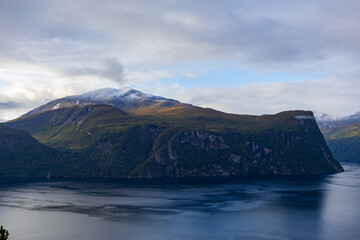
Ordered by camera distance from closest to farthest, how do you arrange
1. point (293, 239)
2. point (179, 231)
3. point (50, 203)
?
point (293, 239), point (179, 231), point (50, 203)

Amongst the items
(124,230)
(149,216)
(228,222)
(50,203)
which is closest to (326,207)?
(228,222)

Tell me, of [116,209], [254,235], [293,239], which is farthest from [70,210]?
Result: [293,239]

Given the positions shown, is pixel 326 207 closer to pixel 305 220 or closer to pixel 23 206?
pixel 305 220

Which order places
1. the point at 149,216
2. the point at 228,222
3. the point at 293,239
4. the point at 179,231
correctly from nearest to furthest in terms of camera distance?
the point at 293,239, the point at 179,231, the point at 228,222, the point at 149,216

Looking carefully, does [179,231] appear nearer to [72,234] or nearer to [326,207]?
[72,234]

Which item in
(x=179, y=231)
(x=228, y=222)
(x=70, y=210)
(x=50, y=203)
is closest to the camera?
(x=179, y=231)

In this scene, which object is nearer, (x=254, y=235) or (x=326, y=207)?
(x=254, y=235)

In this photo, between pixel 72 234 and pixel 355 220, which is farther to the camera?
pixel 355 220

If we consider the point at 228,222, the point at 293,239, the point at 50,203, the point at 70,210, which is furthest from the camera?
the point at 50,203
